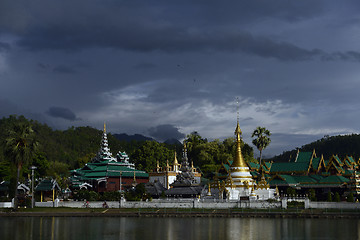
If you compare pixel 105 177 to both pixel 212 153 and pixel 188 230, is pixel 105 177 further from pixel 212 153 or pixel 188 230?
pixel 188 230

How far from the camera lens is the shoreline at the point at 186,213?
5378cm

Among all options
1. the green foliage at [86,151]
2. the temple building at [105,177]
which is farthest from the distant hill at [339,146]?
the temple building at [105,177]

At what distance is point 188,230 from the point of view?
4250 centimetres

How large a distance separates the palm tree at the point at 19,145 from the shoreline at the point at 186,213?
19.2ft

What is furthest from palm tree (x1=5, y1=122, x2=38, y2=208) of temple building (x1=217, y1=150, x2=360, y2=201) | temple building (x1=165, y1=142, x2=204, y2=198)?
temple building (x1=217, y1=150, x2=360, y2=201)

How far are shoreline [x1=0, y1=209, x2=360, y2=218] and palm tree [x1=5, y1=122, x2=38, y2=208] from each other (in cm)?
585

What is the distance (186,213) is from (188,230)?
52.1ft

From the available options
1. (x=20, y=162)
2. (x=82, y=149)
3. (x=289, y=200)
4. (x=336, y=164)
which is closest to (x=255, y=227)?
(x=289, y=200)

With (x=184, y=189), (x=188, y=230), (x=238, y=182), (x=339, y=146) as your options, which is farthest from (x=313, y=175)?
(x=339, y=146)

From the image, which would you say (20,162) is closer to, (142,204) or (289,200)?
(142,204)

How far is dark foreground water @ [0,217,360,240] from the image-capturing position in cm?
3775

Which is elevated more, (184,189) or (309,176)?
(309,176)

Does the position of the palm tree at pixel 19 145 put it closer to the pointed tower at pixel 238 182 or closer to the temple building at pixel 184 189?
the temple building at pixel 184 189

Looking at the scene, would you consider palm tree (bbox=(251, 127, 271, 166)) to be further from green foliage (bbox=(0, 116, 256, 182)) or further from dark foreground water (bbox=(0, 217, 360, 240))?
dark foreground water (bbox=(0, 217, 360, 240))
